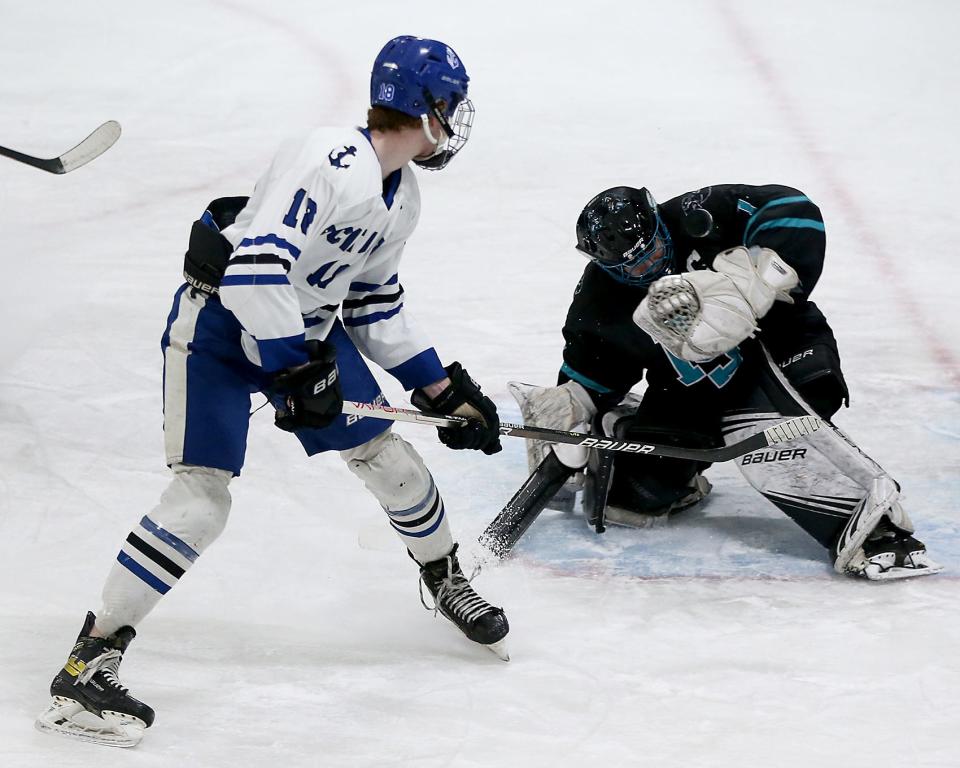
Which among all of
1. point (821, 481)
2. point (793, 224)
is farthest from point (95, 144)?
point (821, 481)

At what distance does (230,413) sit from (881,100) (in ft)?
16.0

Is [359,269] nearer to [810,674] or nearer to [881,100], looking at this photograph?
[810,674]

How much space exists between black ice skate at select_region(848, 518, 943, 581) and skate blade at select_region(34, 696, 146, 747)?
1537 mm

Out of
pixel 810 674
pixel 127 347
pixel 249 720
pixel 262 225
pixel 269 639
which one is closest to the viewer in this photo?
pixel 262 225

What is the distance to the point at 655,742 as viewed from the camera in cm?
221

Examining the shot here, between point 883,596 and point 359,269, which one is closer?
point 359,269

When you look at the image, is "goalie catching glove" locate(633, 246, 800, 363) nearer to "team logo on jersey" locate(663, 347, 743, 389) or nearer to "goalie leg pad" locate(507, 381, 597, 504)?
"team logo on jersey" locate(663, 347, 743, 389)

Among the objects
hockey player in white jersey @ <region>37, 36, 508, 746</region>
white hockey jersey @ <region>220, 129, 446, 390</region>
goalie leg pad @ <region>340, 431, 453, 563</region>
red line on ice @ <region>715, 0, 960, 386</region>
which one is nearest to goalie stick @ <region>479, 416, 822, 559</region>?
goalie leg pad @ <region>340, 431, 453, 563</region>

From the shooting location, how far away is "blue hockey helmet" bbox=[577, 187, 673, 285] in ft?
9.48

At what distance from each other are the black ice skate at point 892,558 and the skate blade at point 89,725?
1.54m

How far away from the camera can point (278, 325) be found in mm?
2146

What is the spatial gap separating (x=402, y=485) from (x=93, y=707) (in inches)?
27.9

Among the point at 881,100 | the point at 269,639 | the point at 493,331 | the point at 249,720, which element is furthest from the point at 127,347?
the point at 881,100

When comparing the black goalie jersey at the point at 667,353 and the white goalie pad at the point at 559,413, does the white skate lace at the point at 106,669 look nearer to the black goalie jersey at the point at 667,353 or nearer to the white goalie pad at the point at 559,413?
the white goalie pad at the point at 559,413
